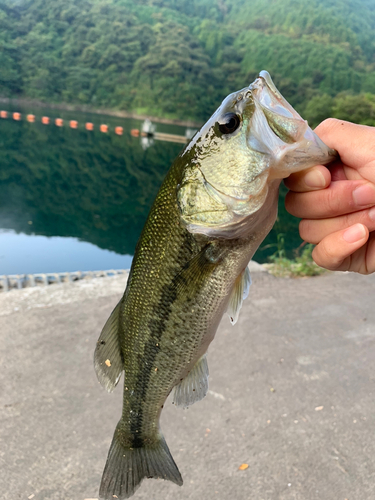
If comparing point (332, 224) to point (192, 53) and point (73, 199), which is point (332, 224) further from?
point (192, 53)

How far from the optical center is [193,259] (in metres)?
1.38

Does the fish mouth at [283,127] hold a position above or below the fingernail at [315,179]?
above

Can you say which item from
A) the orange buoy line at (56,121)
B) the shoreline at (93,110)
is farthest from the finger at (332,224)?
the shoreline at (93,110)

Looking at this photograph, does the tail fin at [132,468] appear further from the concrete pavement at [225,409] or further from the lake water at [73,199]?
the lake water at [73,199]

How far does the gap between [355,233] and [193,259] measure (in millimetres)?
675

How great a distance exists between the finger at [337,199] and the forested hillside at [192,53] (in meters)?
32.3

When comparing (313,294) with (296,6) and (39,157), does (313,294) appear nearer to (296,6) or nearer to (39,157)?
(39,157)

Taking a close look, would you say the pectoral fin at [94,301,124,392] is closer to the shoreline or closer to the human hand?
the human hand

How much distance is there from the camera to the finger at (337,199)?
1.37 meters

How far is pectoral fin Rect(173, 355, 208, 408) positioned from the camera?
1.60 metres

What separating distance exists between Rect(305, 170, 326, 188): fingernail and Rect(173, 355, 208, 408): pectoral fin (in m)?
0.89

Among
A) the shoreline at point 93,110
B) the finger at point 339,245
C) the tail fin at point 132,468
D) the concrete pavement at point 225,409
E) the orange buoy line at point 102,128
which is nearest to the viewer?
the finger at point 339,245

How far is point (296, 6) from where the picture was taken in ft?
228

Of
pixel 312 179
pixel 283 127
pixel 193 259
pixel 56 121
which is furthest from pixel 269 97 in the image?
pixel 56 121
